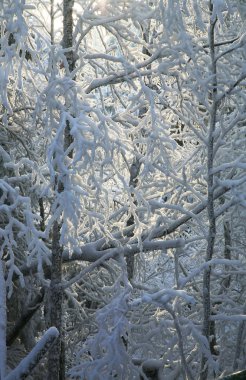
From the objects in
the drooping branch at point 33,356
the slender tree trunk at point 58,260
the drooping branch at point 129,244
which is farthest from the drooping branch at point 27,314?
the drooping branch at point 33,356

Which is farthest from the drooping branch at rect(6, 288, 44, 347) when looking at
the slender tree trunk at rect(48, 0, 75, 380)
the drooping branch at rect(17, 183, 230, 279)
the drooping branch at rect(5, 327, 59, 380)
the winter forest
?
the drooping branch at rect(5, 327, 59, 380)

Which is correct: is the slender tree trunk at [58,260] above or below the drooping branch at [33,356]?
above

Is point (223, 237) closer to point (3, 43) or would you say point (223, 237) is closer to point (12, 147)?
point (12, 147)

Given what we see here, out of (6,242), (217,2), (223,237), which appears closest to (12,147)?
(6,242)

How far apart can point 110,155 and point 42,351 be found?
2150 mm

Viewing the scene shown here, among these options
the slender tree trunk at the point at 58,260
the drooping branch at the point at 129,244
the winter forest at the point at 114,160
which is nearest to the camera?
the winter forest at the point at 114,160

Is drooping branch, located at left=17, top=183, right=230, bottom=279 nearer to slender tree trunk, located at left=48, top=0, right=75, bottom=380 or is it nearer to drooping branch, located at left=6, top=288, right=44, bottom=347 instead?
slender tree trunk, located at left=48, top=0, right=75, bottom=380

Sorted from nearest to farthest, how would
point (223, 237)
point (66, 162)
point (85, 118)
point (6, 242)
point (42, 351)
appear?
1. point (42, 351)
2. point (85, 118)
3. point (66, 162)
4. point (6, 242)
5. point (223, 237)

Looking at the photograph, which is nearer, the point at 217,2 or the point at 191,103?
the point at 217,2

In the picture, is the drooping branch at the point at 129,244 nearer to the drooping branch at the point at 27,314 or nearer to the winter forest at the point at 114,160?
the winter forest at the point at 114,160

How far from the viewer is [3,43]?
19.1ft

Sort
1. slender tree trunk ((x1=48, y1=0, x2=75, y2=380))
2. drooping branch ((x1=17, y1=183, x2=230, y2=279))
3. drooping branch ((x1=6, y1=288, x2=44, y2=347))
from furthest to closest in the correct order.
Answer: drooping branch ((x1=6, y1=288, x2=44, y2=347)) → drooping branch ((x1=17, y1=183, x2=230, y2=279)) → slender tree trunk ((x1=48, y1=0, x2=75, y2=380))

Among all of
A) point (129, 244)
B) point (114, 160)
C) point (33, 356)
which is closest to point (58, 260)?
point (129, 244)

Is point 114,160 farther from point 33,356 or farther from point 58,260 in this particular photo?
point 33,356
